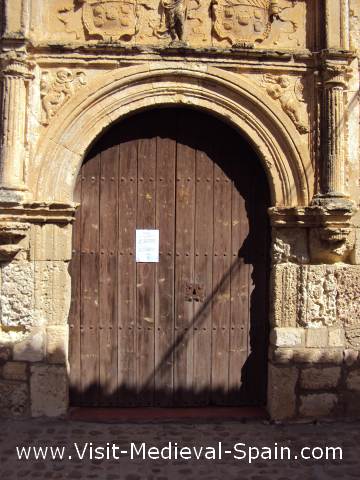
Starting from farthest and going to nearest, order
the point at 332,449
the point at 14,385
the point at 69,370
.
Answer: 1. the point at 69,370
2. the point at 14,385
3. the point at 332,449

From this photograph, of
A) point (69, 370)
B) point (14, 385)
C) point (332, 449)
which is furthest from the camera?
point (69, 370)

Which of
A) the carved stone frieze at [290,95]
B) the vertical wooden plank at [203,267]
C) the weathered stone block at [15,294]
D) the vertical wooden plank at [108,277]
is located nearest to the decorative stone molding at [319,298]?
the vertical wooden plank at [203,267]

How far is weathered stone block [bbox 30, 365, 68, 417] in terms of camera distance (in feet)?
13.3

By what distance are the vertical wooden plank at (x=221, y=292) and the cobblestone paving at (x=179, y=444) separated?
1.34ft

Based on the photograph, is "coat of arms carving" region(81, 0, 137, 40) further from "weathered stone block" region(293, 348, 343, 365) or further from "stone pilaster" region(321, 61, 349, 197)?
"weathered stone block" region(293, 348, 343, 365)

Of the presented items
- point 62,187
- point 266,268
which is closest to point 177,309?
point 266,268

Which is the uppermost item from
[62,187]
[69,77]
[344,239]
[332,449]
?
[69,77]

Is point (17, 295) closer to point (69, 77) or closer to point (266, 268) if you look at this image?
point (69, 77)

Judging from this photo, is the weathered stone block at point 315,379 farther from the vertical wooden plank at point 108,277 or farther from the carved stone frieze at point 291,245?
the vertical wooden plank at point 108,277

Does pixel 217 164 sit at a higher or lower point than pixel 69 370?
higher

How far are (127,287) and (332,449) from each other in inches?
84.4

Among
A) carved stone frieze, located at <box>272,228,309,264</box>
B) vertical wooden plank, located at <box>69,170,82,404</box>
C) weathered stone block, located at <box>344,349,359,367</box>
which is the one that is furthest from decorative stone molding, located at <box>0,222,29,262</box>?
weathered stone block, located at <box>344,349,359,367</box>

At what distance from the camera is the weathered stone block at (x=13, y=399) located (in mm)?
4059

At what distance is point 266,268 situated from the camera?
4434mm
